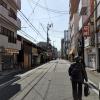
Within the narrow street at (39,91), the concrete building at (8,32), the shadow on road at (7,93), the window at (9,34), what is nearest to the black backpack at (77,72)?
the narrow street at (39,91)

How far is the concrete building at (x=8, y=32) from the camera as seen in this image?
38.7 meters

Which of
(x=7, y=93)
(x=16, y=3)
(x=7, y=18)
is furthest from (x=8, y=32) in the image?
(x=7, y=93)

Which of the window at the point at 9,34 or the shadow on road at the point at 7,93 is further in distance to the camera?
the window at the point at 9,34

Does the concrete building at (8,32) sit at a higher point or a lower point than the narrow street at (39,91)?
higher

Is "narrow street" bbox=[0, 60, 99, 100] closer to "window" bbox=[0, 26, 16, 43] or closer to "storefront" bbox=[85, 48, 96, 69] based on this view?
"window" bbox=[0, 26, 16, 43]

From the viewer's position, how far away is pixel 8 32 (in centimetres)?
4422

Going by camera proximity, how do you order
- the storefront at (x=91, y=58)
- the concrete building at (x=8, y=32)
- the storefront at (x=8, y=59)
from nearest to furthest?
the concrete building at (x=8, y=32), the storefront at (x=8, y=59), the storefront at (x=91, y=58)

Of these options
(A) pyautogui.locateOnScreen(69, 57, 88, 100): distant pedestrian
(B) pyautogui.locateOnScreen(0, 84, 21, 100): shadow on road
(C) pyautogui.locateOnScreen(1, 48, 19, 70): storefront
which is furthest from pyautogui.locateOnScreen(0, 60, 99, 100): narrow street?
(C) pyautogui.locateOnScreen(1, 48, 19, 70): storefront

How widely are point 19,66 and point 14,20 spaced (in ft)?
25.8

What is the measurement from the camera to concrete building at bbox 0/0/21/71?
127 feet

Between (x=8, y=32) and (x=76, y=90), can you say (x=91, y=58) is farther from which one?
(x=76, y=90)

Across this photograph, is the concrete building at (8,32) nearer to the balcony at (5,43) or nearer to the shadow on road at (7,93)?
the balcony at (5,43)

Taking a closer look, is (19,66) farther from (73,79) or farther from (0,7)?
(73,79)

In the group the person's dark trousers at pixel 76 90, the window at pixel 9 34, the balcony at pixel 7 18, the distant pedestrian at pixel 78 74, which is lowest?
the person's dark trousers at pixel 76 90
